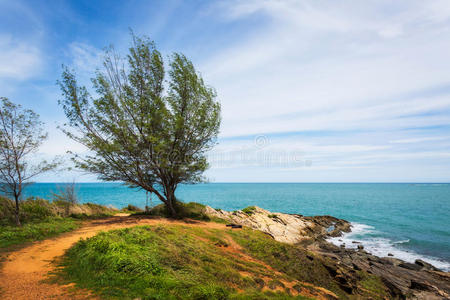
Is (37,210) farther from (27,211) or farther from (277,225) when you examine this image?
(277,225)

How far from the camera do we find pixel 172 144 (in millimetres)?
19891

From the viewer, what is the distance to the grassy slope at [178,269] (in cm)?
691

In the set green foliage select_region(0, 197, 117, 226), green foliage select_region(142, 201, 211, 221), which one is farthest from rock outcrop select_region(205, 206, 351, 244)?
green foliage select_region(0, 197, 117, 226)

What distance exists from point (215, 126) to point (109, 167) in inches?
387

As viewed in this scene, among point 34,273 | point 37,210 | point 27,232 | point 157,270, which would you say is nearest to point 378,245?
point 157,270

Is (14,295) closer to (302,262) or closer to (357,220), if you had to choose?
(302,262)

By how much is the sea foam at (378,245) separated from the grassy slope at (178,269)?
42.0ft

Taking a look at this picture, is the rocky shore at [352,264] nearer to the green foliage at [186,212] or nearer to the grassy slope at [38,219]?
the green foliage at [186,212]

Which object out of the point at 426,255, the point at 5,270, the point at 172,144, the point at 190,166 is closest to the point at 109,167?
the point at 172,144

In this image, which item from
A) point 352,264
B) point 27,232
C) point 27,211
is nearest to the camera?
point 27,232

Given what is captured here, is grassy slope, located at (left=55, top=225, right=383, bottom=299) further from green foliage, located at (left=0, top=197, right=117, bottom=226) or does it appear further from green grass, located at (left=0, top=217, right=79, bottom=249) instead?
green foliage, located at (left=0, top=197, right=117, bottom=226)

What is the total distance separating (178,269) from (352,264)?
14.8m

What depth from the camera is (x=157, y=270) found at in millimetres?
7828

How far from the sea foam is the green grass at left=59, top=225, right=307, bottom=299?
20.3 m
